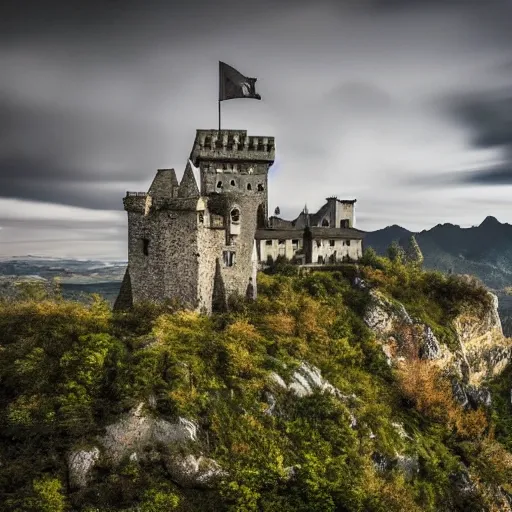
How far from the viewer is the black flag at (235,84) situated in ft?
153

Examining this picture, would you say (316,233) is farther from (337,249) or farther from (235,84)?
(235,84)

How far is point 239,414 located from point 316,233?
111 ft

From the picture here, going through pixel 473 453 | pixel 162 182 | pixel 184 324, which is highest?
pixel 162 182

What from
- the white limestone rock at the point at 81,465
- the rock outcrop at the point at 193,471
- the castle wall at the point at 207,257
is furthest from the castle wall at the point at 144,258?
the rock outcrop at the point at 193,471

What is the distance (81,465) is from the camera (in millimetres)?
24172

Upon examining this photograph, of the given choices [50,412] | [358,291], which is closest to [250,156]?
[358,291]

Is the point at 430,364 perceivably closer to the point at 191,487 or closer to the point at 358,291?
the point at 358,291

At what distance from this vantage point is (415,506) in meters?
30.1

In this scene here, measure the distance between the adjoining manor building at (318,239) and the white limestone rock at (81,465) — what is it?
34375mm

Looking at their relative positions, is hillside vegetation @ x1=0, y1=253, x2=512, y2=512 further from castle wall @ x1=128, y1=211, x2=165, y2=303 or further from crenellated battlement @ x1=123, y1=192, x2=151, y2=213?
crenellated battlement @ x1=123, y1=192, x2=151, y2=213

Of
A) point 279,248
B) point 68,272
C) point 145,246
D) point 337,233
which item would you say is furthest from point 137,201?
point 68,272

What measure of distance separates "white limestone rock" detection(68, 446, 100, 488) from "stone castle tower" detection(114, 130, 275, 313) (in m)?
16.4

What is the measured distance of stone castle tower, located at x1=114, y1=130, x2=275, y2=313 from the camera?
39.5 metres

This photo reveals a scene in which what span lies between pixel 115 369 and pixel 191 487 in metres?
8.94
